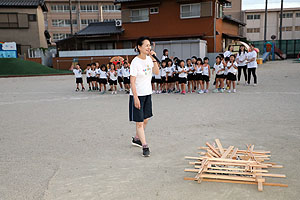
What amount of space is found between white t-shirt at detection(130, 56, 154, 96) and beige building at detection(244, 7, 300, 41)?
46444 millimetres

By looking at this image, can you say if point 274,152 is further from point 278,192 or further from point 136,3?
point 136,3

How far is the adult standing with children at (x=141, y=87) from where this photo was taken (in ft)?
14.1

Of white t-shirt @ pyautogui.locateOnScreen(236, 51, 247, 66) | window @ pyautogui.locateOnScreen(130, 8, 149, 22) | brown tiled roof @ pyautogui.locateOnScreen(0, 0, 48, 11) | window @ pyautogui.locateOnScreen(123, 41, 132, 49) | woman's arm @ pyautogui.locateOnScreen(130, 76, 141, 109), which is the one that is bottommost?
woman's arm @ pyautogui.locateOnScreen(130, 76, 141, 109)

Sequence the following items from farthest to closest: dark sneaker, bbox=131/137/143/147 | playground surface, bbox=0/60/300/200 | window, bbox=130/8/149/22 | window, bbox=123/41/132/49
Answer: window, bbox=123/41/132/49, window, bbox=130/8/149/22, dark sneaker, bbox=131/137/143/147, playground surface, bbox=0/60/300/200

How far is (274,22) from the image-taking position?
152 feet

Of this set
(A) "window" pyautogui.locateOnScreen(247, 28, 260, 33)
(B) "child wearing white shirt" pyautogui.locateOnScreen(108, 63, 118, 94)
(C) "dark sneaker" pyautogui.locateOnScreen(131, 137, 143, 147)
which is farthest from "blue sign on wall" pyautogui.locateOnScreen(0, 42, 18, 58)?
(A) "window" pyautogui.locateOnScreen(247, 28, 260, 33)

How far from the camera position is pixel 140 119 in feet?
14.4

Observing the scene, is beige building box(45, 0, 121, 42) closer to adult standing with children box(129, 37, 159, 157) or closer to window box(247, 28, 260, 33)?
window box(247, 28, 260, 33)

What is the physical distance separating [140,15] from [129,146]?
83.9 ft

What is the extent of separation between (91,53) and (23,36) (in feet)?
38.7

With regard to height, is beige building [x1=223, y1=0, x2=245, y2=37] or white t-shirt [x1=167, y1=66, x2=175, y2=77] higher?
beige building [x1=223, y1=0, x2=245, y2=37]

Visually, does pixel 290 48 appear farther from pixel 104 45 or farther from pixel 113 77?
pixel 113 77

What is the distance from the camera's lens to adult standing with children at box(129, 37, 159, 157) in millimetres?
4289

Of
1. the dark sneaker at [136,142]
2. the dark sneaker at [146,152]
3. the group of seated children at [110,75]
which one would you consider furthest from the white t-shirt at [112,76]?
the dark sneaker at [146,152]
